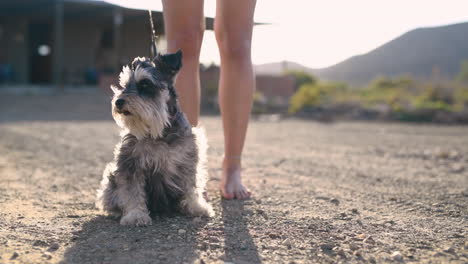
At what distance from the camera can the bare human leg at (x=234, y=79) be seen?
4.02 meters

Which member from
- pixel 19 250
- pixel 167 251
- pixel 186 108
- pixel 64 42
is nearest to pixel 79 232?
pixel 19 250

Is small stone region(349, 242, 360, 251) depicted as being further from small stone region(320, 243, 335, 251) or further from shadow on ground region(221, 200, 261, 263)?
shadow on ground region(221, 200, 261, 263)

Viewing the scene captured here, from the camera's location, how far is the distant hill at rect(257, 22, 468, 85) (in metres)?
27.8

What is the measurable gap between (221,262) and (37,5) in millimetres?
21714

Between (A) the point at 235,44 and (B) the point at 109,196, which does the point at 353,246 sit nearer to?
(B) the point at 109,196

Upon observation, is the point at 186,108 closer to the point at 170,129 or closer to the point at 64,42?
the point at 170,129

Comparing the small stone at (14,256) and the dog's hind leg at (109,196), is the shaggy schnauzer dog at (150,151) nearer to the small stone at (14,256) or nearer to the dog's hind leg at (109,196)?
the dog's hind leg at (109,196)

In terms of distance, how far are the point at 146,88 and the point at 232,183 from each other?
4.25 feet

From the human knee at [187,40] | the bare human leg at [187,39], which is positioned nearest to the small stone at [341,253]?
the bare human leg at [187,39]

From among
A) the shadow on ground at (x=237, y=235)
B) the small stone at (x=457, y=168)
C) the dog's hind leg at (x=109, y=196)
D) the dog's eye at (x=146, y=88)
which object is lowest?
the shadow on ground at (x=237, y=235)

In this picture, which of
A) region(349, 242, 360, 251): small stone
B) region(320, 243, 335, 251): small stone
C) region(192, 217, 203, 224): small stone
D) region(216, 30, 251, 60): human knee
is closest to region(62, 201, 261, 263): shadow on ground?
region(192, 217, 203, 224): small stone

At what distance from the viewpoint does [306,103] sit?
15.2 metres

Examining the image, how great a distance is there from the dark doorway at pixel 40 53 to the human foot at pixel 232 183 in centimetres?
2264

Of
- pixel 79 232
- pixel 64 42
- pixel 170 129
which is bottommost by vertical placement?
pixel 79 232
